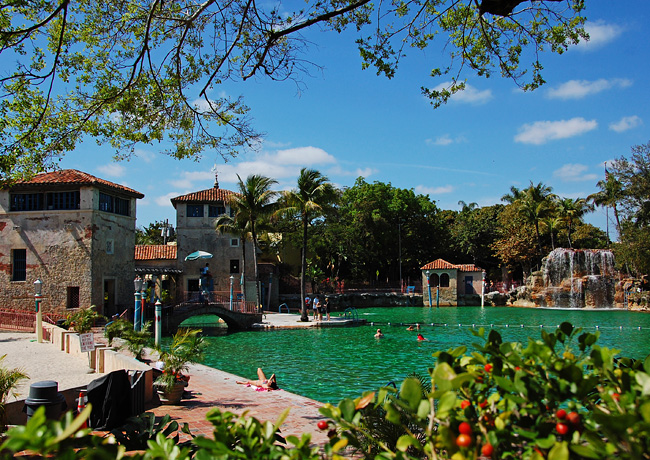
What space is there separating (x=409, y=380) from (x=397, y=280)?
57.1 meters

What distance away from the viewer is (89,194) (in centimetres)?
2820

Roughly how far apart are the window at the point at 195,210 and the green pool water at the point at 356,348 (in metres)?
14.3

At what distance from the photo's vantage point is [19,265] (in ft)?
93.6

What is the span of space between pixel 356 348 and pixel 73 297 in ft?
53.5

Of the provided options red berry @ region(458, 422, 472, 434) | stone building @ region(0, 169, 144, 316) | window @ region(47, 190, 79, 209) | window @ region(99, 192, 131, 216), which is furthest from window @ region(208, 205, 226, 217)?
red berry @ region(458, 422, 472, 434)

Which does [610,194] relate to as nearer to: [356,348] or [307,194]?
[307,194]

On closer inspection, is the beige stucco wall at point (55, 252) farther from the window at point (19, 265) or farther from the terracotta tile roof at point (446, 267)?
the terracotta tile roof at point (446, 267)

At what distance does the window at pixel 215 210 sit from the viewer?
1598 inches

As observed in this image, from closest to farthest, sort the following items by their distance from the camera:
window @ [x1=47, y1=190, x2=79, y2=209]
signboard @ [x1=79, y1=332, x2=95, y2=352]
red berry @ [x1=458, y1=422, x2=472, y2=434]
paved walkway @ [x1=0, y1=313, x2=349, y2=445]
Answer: red berry @ [x1=458, y1=422, x2=472, y2=434]
paved walkway @ [x1=0, y1=313, x2=349, y2=445]
signboard @ [x1=79, y1=332, x2=95, y2=352]
window @ [x1=47, y1=190, x2=79, y2=209]

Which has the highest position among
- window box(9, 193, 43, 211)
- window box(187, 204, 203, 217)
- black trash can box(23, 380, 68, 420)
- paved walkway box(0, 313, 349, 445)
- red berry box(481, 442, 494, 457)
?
window box(187, 204, 203, 217)

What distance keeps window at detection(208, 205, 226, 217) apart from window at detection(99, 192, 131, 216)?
30.5ft

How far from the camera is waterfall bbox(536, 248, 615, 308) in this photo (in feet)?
145

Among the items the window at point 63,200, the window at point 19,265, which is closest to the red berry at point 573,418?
the window at point 63,200

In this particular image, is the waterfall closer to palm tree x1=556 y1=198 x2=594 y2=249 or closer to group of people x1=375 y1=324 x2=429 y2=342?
palm tree x1=556 y1=198 x2=594 y2=249
